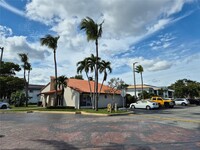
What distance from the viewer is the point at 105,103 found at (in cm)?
4106

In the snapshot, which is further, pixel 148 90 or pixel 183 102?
pixel 148 90

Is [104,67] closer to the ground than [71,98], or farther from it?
farther from it

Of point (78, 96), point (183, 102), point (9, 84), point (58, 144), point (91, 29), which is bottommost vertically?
point (58, 144)

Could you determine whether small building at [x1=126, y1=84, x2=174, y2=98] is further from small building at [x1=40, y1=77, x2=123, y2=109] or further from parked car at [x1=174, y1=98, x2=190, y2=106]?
small building at [x1=40, y1=77, x2=123, y2=109]

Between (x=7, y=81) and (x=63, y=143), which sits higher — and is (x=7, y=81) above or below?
above

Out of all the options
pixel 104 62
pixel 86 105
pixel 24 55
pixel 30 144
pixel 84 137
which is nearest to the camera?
pixel 30 144

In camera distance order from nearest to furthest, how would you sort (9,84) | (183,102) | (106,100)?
(106,100) → (183,102) → (9,84)

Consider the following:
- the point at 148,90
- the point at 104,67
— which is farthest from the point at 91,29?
the point at 148,90

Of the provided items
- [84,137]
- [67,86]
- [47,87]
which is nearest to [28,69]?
[47,87]

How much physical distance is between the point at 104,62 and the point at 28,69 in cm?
2281

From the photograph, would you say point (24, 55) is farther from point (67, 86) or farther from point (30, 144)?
point (30, 144)

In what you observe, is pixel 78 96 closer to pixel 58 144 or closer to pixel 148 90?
pixel 58 144

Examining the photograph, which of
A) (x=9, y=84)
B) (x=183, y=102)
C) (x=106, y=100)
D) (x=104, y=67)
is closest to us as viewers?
(x=104, y=67)

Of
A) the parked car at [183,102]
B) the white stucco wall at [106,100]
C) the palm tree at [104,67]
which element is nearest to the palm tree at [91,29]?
the palm tree at [104,67]
